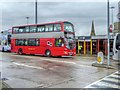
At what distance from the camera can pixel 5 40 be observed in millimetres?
36375

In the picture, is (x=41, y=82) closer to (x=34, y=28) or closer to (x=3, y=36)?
(x=34, y=28)

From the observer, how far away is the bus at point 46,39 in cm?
2414

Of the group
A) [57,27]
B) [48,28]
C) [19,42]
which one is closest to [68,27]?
[57,27]

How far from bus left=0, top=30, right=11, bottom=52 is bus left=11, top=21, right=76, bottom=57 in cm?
601

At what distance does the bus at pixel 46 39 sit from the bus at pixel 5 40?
601 cm

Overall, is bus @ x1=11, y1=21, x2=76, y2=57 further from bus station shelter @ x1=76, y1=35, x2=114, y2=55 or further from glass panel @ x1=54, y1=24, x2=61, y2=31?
bus station shelter @ x1=76, y1=35, x2=114, y2=55

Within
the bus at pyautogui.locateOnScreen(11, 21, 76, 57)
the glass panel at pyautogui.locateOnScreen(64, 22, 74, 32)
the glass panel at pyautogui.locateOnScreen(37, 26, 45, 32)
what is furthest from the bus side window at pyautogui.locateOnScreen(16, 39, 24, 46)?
the glass panel at pyautogui.locateOnScreen(64, 22, 74, 32)

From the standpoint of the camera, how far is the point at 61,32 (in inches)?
939

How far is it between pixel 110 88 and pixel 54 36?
15896 millimetres

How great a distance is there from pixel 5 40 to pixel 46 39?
12.9 m

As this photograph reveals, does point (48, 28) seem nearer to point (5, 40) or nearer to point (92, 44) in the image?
point (92, 44)

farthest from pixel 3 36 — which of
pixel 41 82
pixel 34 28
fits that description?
pixel 41 82

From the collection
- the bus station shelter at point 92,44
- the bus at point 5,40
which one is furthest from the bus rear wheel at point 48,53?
the bus at point 5,40

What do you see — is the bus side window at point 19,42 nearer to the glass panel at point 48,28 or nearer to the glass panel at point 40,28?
the glass panel at point 40,28
